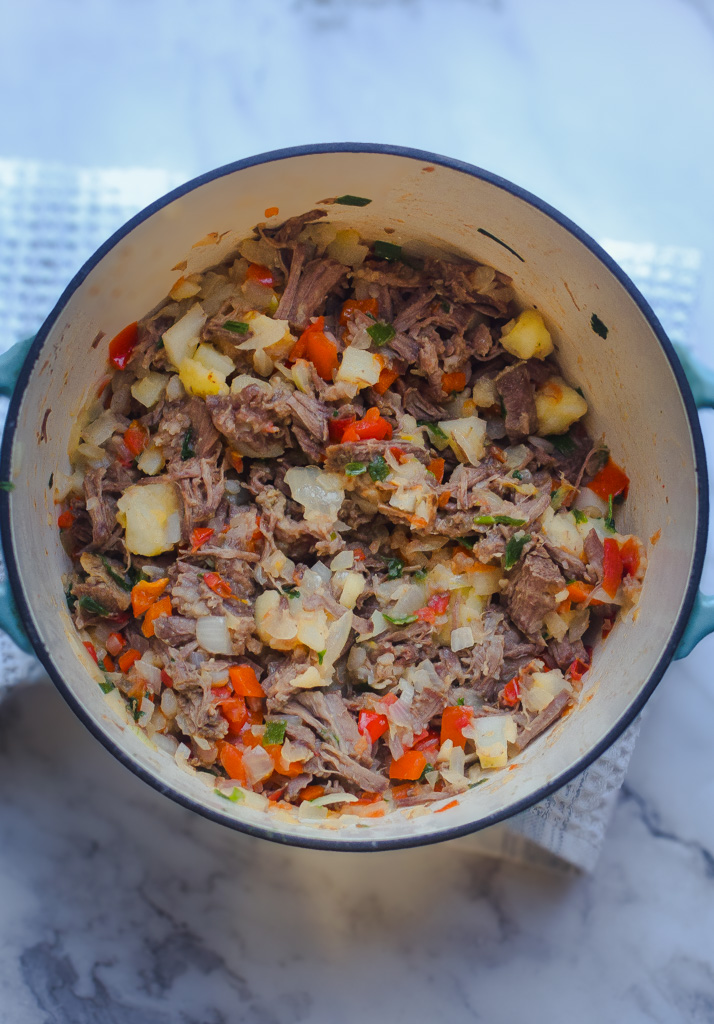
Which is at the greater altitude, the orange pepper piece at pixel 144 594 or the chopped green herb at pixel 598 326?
the chopped green herb at pixel 598 326

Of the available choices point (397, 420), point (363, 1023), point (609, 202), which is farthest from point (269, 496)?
point (363, 1023)

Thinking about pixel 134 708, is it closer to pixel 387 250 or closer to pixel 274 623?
pixel 274 623

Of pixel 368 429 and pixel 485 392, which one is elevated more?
pixel 485 392

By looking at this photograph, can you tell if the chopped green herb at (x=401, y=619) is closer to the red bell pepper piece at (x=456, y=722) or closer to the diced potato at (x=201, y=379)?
the red bell pepper piece at (x=456, y=722)

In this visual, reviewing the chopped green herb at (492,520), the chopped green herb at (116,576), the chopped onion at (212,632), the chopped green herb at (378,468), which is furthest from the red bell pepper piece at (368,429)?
the chopped green herb at (116,576)

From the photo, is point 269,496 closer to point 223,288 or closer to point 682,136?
point 223,288

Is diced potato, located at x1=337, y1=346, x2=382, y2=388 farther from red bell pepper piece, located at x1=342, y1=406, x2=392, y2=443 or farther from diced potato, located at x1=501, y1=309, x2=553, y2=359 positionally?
diced potato, located at x1=501, y1=309, x2=553, y2=359

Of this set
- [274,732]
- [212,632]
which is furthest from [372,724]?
[212,632]
